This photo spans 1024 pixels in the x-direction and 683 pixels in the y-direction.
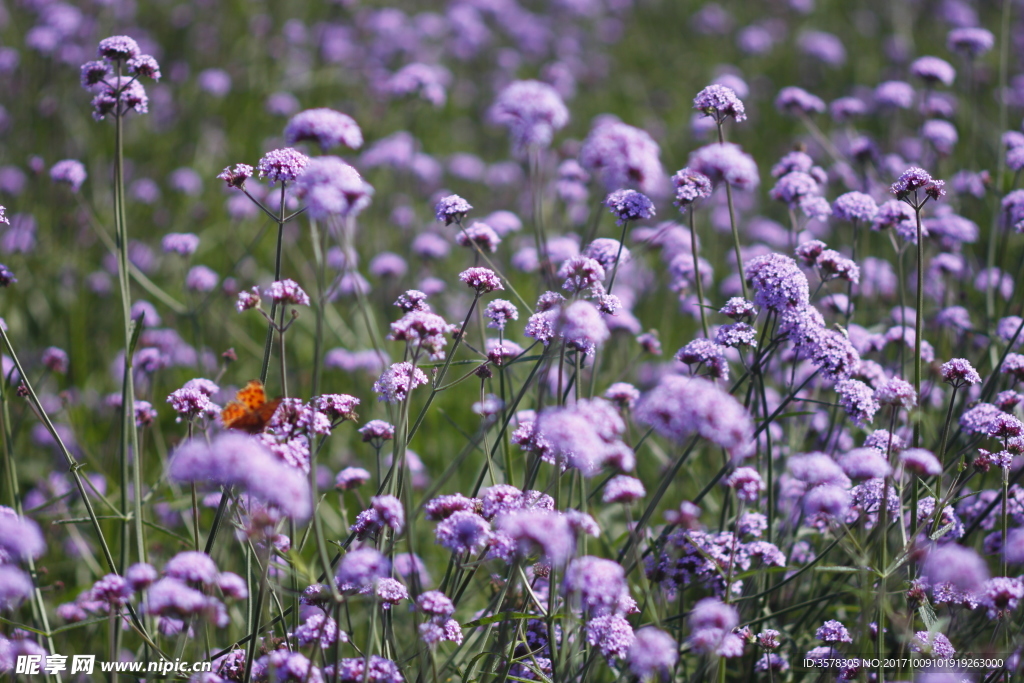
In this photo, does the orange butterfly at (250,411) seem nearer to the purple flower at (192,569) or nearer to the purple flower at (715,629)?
the purple flower at (192,569)

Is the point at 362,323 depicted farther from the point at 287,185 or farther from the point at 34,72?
the point at 34,72

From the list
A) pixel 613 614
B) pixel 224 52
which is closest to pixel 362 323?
pixel 613 614

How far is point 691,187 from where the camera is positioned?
9.80 ft

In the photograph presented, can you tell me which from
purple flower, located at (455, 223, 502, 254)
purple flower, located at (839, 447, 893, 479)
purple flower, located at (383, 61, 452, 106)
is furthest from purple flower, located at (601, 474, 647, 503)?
purple flower, located at (383, 61, 452, 106)

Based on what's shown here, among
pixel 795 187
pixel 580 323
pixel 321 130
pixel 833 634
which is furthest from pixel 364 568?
pixel 795 187

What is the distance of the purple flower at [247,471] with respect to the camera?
193 centimetres

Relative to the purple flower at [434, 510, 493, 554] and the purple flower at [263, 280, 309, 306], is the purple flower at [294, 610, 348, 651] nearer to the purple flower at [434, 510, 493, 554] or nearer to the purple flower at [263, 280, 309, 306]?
the purple flower at [434, 510, 493, 554]

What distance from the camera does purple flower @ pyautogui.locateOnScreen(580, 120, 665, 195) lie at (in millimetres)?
2553

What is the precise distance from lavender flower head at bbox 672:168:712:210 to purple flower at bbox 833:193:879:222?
97cm

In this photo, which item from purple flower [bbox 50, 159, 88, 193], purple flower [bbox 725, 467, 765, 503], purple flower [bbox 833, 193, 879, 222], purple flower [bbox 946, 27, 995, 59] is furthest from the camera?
purple flower [bbox 946, 27, 995, 59]

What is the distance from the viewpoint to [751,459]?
4.07m

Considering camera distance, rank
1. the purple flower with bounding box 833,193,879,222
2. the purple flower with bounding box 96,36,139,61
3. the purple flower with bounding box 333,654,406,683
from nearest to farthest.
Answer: the purple flower with bounding box 333,654,406,683
the purple flower with bounding box 96,36,139,61
the purple flower with bounding box 833,193,879,222

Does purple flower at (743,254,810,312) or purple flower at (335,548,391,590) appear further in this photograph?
purple flower at (743,254,810,312)

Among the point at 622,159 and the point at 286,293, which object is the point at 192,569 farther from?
the point at 622,159
